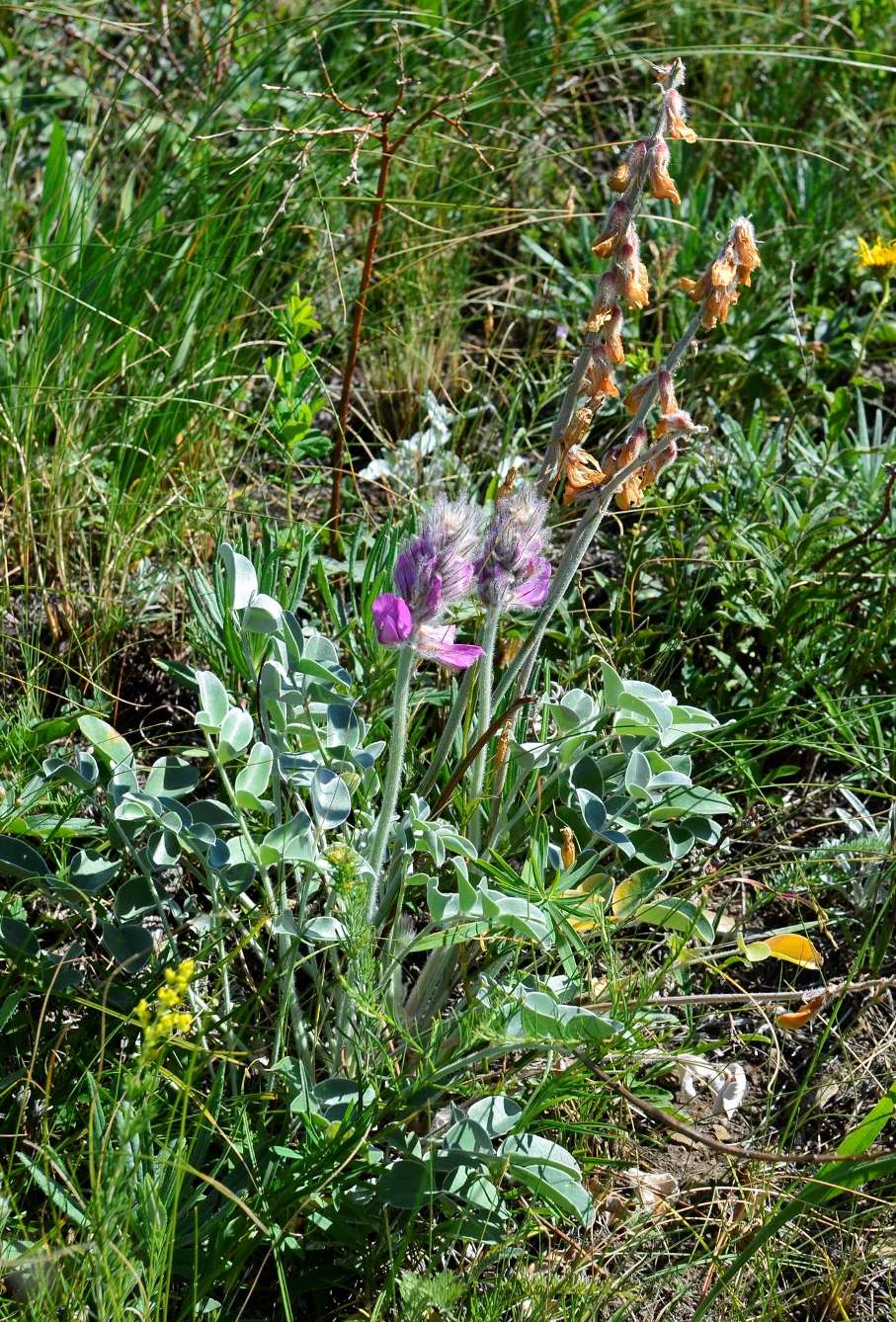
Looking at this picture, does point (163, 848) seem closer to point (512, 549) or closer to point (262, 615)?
point (262, 615)

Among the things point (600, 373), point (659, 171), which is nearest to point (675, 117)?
point (659, 171)

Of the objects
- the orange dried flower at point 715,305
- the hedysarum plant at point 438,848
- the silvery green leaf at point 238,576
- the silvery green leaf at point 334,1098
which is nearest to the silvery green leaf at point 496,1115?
the hedysarum plant at point 438,848

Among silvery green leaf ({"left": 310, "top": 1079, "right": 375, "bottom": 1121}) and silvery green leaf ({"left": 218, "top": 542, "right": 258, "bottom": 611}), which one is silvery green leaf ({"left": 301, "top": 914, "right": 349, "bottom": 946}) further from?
silvery green leaf ({"left": 218, "top": 542, "right": 258, "bottom": 611})

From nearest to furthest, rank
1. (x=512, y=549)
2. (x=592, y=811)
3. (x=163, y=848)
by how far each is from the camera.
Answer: (x=512, y=549) → (x=163, y=848) → (x=592, y=811)

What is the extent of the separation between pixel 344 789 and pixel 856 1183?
766 mm

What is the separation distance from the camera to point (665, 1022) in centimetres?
172

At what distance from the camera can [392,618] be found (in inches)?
56.2

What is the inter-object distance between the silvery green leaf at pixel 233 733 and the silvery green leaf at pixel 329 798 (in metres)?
0.12

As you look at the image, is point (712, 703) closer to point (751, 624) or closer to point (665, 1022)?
point (751, 624)

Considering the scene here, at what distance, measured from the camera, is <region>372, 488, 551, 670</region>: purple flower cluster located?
54.8 inches

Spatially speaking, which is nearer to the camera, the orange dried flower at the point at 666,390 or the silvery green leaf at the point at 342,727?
the orange dried flower at the point at 666,390

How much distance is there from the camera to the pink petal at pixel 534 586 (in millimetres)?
1558

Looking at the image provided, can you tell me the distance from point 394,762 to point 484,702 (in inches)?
8.1

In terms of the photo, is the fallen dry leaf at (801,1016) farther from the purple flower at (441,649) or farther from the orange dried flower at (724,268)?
the orange dried flower at (724,268)
